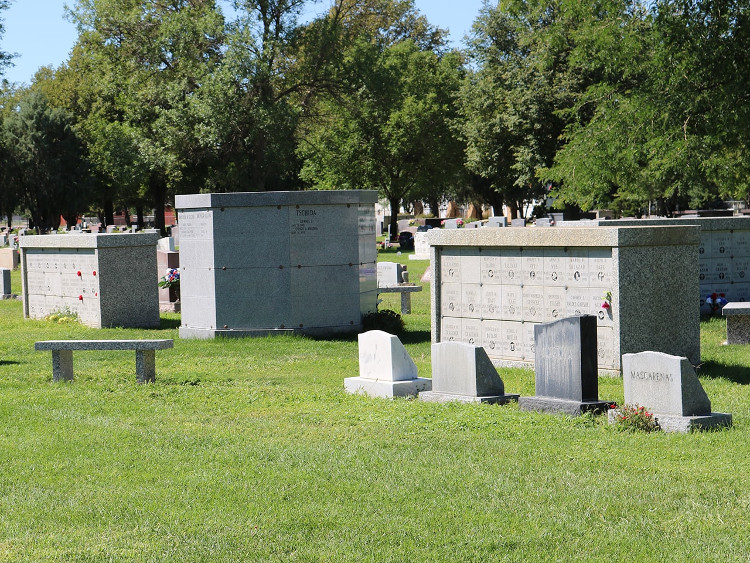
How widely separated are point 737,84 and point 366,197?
21.5 feet

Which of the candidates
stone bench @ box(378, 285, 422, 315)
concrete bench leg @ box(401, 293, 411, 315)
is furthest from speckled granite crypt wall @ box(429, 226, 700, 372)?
concrete bench leg @ box(401, 293, 411, 315)

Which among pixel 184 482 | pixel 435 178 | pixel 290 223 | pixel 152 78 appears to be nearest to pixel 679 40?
pixel 290 223

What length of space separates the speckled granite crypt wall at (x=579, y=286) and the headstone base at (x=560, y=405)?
2.38 metres

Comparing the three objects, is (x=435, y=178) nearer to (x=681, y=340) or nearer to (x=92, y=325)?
(x=92, y=325)

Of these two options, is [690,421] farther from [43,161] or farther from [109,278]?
[43,161]

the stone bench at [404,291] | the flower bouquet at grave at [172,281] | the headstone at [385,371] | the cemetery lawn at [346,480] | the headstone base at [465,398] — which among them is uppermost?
the flower bouquet at grave at [172,281]

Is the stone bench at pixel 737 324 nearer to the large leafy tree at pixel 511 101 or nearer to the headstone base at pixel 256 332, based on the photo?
the headstone base at pixel 256 332

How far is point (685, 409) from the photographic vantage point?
782 cm

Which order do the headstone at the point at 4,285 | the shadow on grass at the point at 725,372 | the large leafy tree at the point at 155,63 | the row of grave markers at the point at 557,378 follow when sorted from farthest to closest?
1. the large leafy tree at the point at 155,63
2. the headstone at the point at 4,285
3. the shadow on grass at the point at 725,372
4. the row of grave markers at the point at 557,378

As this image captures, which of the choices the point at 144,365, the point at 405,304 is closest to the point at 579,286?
the point at 144,365

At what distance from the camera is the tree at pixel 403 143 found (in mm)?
50594

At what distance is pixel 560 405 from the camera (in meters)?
8.60

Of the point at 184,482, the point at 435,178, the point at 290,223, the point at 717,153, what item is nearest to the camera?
the point at 184,482

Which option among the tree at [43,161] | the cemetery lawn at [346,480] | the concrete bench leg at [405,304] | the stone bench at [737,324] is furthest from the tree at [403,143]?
the cemetery lawn at [346,480]
